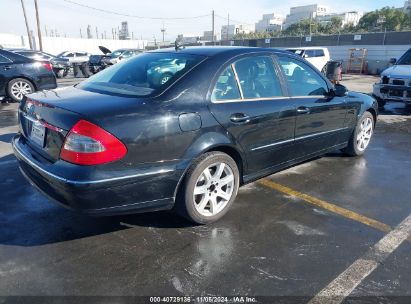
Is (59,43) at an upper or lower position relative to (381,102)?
upper

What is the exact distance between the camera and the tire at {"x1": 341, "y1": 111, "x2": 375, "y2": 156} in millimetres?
5375

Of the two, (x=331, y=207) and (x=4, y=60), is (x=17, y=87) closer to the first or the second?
(x=4, y=60)

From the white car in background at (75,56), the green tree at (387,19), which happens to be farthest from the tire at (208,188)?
the green tree at (387,19)

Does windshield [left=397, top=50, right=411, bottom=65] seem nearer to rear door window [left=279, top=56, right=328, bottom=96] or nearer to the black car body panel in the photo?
rear door window [left=279, top=56, right=328, bottom=96]

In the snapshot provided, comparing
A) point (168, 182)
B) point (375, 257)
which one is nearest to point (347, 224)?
point (375, 257)

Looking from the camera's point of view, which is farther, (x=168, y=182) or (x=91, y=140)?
(x=168, y=182)

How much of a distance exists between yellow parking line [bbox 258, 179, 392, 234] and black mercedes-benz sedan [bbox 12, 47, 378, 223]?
Answer: 34cm

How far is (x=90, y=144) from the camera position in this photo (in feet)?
8.72

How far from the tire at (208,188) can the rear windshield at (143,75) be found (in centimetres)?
77

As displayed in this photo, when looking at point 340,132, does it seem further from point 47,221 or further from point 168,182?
point 47,221

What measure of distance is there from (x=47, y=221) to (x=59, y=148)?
100 cm

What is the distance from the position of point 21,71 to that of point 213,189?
321 inches

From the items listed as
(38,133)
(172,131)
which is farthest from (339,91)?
(38,133)

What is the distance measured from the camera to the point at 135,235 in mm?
3230
